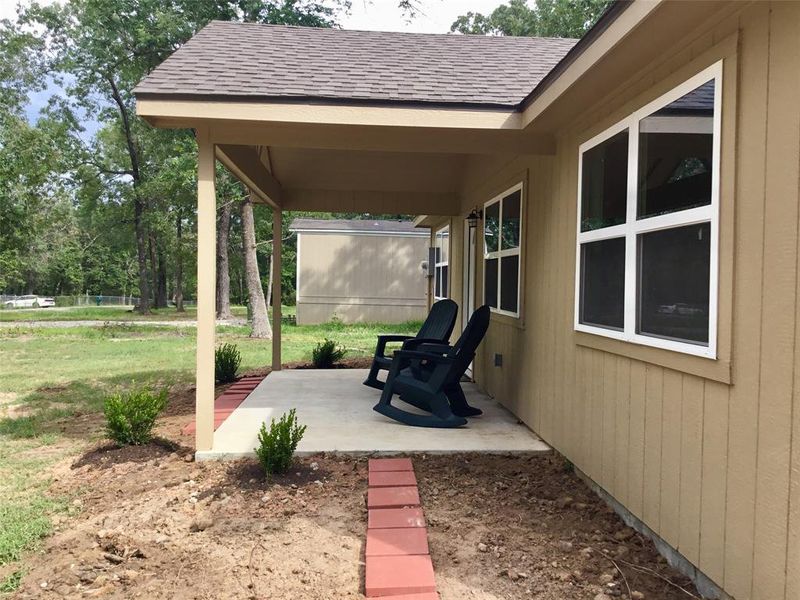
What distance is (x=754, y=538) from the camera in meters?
1.91

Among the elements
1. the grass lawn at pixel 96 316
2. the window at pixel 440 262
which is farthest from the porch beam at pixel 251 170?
the grass lawn at pixel 96 316

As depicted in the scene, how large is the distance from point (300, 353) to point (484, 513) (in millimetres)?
7363

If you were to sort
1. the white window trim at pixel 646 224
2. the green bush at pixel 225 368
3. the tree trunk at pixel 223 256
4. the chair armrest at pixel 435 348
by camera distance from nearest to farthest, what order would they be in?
the white window trim at pixel 646 224
the chair armrest at pixel 435 348
the green bush at pixel 225 368
the tree trunk at pixel 223 256

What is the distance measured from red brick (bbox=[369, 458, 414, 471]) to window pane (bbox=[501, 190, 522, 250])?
2254 mm

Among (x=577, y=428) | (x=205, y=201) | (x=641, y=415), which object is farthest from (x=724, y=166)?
(x=205, y=201)

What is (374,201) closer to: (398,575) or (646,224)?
(646,224)

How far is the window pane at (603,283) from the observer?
9.57 ft

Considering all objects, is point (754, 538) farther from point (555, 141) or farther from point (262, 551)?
point (555, 141)

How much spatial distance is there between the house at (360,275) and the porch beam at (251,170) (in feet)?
31.2

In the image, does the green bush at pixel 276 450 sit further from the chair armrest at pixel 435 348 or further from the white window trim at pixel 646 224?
the chair armrest at pixel 435 348

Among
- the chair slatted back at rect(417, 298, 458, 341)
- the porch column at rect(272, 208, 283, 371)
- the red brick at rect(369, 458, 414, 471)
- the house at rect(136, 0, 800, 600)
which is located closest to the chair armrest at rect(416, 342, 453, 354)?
the chair slatted back at rect(417, 298, 458, 341)

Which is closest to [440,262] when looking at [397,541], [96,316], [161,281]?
[397,541]

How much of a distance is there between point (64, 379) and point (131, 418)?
14.6 feet

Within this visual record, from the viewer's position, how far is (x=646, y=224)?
265 cm
